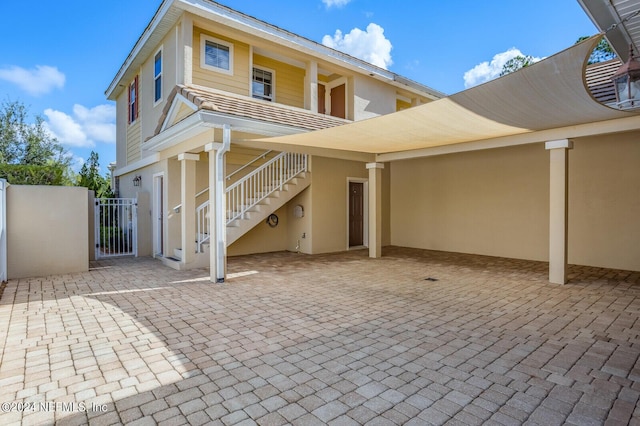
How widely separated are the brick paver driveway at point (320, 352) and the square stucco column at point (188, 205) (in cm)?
162

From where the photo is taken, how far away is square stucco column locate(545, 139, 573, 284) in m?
7.22

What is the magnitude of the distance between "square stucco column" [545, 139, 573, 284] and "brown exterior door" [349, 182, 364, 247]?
6561 millimetres

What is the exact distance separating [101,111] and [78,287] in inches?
3040

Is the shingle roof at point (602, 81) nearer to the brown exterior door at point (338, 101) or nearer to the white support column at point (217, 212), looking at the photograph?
the white support column at point (217, 212)

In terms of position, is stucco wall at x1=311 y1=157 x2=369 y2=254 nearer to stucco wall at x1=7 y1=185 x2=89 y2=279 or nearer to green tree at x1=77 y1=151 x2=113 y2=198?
stucco wall at x1=7 y1=185 x2=89 y2=279

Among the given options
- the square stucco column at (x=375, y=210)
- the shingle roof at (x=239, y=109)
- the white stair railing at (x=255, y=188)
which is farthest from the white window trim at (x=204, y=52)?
the square stucco column at (x=375, y=210)

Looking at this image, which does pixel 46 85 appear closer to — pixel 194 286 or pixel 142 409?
pixel 194 286

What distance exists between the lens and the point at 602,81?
7164 millimetres

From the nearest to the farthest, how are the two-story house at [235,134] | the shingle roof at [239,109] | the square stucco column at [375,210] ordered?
the shingle roof at [239,109], the two-story house at [235,134], the square stucco column at [375,210]

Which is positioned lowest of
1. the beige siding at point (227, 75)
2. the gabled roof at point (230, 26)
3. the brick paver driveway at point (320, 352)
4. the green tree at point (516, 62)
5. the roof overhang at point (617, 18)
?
the brick paver driveway at point (320, 352)

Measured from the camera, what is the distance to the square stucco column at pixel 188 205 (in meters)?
8.88

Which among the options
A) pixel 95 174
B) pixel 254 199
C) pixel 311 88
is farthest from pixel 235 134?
pixel 95 174

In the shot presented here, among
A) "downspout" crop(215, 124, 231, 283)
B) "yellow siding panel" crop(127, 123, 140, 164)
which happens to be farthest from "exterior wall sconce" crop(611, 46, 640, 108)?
"yellow siding panel" crop(127, 123, 140, 164)

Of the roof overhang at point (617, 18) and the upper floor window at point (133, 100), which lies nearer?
the roof overhang at point (617, 18)
